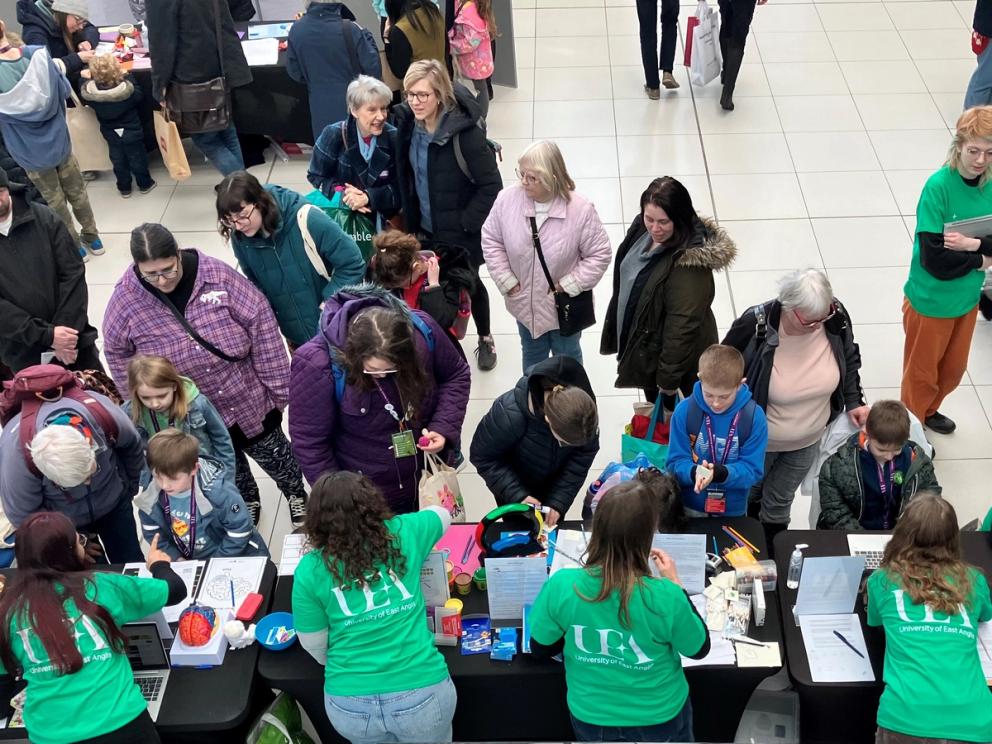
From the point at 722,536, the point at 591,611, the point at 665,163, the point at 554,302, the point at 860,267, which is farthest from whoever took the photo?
the point at 665,163

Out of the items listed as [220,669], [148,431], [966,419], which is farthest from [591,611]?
[966,419]

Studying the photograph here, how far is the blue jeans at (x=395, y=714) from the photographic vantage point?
9.68 ft

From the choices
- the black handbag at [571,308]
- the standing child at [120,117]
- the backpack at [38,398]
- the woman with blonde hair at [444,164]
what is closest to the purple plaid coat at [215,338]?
the backpack at [38,398]

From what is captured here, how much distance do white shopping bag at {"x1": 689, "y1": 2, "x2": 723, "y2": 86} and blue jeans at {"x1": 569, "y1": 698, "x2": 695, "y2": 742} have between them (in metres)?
5.78

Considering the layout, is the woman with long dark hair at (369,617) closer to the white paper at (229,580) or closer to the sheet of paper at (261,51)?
the white paper at (229,580)

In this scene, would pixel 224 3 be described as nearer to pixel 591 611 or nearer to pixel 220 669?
pixel 220 669

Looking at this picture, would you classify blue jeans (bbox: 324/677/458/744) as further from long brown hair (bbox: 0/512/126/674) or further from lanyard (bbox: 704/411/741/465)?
lanyard (bbox: 704/411/741/465)

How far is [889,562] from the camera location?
298 cm

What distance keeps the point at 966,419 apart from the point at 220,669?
12.6ft

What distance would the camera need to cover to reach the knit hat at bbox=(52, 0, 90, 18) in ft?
23.1

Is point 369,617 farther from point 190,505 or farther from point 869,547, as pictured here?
point 869,547

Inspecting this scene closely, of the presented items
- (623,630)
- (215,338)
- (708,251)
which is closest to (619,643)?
(623,630)

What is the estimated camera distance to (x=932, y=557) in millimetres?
2896

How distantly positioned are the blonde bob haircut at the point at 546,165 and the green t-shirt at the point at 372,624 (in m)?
1.84
